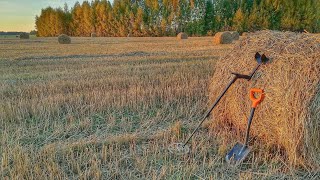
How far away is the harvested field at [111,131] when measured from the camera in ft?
11.0

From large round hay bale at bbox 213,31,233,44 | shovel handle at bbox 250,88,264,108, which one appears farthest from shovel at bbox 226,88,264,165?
large round hay bale at bbox 213,31,233,44

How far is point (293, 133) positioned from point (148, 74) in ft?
18.6

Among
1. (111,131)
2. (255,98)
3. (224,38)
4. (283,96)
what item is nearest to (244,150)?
(255,98)

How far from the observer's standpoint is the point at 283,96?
3445 millimetres

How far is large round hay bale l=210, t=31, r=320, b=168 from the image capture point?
3256 millimetres

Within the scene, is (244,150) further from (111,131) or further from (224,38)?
(224,38)

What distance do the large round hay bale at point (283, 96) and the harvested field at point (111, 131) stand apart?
9.6 inches

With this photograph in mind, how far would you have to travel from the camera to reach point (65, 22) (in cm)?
7175

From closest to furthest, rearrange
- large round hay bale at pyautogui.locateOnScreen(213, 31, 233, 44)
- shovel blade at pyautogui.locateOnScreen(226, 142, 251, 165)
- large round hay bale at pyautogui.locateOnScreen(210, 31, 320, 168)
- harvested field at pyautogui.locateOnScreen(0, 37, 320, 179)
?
large round hay bale at pyautogui.locateOnScreen(210, 31, 320, 168) < harvested field at pyautogui.locateOnScreen(0, 37, 320, 179) < shovel blade at pyautogui.locateOnScreen(226, 142, 251, 165) < large round hay bale at pyautogui.locateOnScreen(213, 31, 233, 44)

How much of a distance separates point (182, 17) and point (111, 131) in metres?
54.5

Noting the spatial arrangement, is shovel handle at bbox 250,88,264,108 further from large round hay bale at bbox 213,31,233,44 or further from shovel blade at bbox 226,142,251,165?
large round hay bale at bbox 213,31,233,44

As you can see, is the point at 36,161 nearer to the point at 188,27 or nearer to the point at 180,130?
the point at 180,130

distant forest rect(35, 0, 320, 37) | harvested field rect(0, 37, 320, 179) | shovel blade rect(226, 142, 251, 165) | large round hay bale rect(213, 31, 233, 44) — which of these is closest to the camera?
harvested field rect(0, 37, 320, 179)

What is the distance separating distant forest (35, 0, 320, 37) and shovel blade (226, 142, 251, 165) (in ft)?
146
